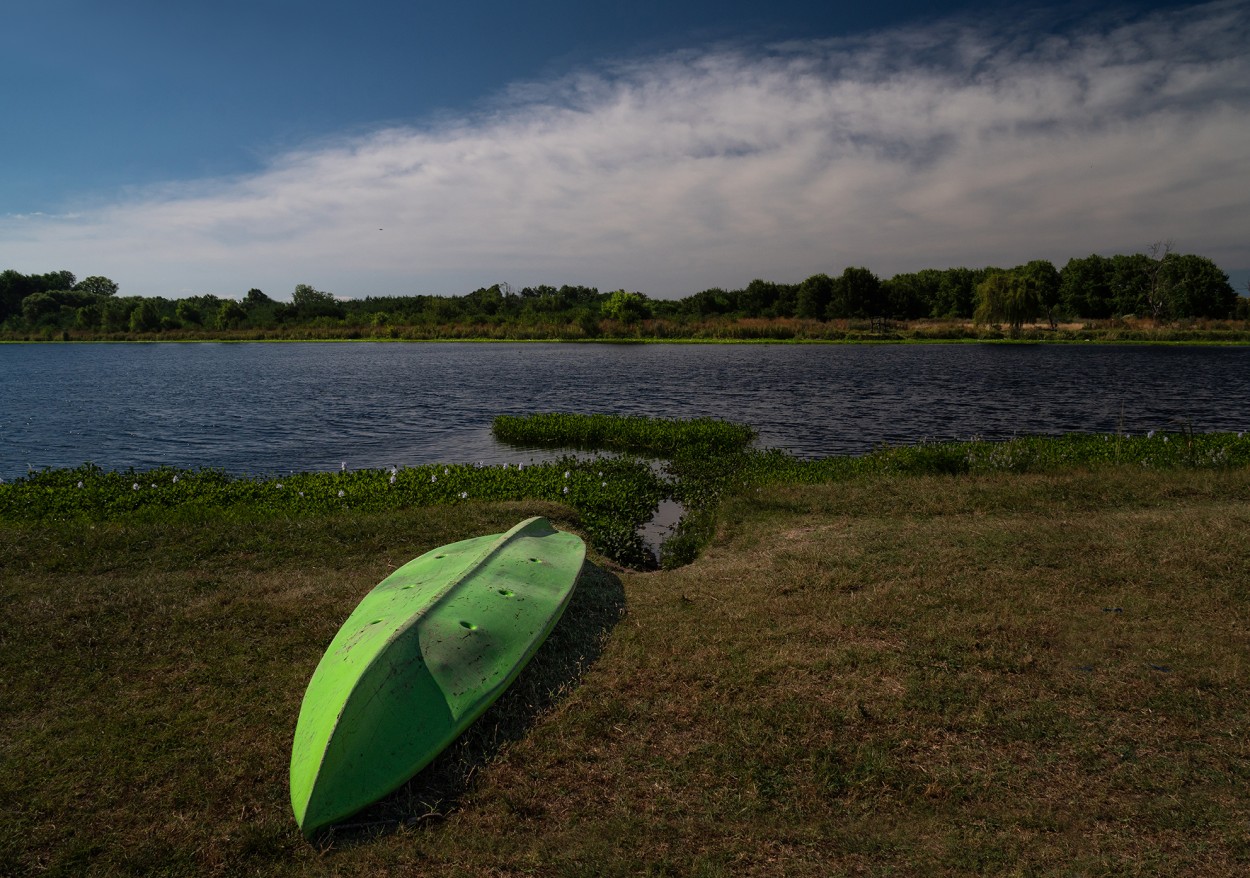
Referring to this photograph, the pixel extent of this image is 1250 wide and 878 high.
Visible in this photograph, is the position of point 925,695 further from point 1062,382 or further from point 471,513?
point 1062,382

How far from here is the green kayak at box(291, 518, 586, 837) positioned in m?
3.70

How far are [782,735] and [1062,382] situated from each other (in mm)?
34775

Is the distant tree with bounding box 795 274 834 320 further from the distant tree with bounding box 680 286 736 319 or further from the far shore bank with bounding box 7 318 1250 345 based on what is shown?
the distant tree with bounding box 680 286 736 319

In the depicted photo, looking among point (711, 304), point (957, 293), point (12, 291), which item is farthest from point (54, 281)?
point (957, 293)

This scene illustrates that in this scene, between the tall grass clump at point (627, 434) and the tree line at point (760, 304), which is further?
the tree line at point (760, 304)

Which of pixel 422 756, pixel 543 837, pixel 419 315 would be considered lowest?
pixel 543 837

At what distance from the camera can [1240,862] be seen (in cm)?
325

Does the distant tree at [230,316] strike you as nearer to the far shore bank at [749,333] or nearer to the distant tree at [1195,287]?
the far shore bank at [749,333]

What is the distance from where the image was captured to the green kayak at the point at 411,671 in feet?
12.1

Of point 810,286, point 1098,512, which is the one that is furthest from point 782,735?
point 810,286

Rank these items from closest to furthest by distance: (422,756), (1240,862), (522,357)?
(1240,862), (422,756), (522,357)

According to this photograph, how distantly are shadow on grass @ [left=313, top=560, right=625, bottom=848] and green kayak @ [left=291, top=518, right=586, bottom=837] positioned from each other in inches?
5.4

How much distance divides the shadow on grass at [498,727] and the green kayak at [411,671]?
0.45 ft

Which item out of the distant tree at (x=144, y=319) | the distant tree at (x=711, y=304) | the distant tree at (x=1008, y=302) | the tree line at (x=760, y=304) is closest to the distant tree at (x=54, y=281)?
A: the tree line at (x=760, y=304)
